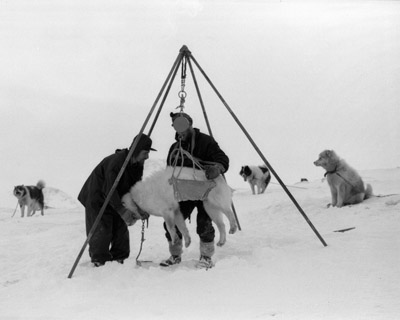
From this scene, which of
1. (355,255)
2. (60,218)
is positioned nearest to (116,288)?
(355,255)

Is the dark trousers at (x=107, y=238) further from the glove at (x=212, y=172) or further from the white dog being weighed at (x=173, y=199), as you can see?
the glove at (x=212, y=172)

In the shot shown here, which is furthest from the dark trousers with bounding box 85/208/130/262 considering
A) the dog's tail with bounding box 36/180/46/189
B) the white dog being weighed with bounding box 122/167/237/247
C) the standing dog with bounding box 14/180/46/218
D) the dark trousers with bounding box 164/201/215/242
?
the dog's tail with bounding box 36/180/46/189

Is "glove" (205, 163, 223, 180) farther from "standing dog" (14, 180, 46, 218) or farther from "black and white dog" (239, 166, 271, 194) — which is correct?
"black and white dog" (239, 166, 271, 194)

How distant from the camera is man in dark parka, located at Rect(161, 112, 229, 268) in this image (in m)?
4.23

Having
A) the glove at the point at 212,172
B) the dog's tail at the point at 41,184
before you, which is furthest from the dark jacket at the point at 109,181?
the dog's tail at the point at 41,184

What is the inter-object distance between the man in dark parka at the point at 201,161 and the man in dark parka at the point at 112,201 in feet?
1.27

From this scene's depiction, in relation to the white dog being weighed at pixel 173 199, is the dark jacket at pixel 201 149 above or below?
above

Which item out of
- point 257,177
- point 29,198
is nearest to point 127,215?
point 29,198

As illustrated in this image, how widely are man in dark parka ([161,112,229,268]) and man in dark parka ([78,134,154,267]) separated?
1.27 ft

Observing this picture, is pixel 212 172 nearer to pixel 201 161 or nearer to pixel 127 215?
pixel 201 161

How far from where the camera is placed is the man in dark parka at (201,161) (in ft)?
13.9

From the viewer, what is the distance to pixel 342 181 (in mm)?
7984

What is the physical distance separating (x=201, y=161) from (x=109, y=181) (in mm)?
935

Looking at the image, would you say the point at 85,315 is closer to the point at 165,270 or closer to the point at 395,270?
the point at 165,270
